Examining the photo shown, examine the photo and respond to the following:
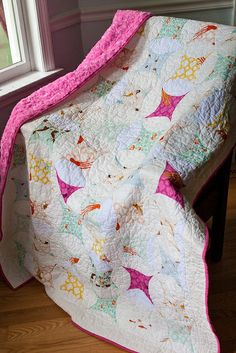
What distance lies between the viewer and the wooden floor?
1.53 m

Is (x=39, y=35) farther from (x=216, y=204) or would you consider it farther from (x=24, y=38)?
(x=216, y=204)

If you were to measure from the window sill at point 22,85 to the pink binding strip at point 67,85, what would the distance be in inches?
10.1

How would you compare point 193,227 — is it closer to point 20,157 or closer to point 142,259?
point 142,259

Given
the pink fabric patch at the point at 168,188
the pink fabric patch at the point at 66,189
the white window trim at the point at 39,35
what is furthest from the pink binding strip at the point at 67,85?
the pink fabric patch at the point at 168,188

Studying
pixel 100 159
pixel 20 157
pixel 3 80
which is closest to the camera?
pixel 100 159

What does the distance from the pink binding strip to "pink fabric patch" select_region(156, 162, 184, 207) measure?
555 mm

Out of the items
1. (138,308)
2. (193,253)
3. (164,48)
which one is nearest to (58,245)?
(138,308)

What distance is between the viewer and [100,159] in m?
1.53

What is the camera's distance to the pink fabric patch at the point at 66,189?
151cm

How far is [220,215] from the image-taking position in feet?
5.79

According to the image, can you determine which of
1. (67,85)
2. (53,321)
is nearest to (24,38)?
(67,85)

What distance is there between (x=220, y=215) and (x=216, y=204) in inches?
3.5

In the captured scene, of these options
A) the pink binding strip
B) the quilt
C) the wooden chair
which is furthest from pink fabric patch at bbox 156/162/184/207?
the pink binding strip

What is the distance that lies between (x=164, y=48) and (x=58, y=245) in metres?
0.80
